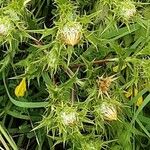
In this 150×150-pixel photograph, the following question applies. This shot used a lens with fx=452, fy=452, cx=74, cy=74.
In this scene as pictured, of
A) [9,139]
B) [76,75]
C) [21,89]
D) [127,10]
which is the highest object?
[127,10]

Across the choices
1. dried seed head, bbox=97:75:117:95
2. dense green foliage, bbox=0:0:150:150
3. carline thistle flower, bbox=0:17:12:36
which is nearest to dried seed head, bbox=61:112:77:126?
dense green foliage, bbox=0:0:150:150

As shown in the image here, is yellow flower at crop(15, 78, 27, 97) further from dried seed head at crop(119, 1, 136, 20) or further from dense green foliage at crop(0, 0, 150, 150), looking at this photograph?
dried seed head at crop(119, 1, 136, 20)

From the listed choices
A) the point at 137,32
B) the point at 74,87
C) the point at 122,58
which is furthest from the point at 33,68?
the point at 137,32

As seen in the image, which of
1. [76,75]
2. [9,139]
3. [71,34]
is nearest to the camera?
[71,34]

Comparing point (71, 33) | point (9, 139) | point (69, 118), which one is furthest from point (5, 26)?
point (9, 139)

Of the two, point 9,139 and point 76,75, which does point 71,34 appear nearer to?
point 76,75

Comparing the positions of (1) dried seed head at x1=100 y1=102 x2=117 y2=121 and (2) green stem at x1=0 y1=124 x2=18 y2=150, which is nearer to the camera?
(1) dried seed head at x1=100 y1=102 x2=117 y2=121
